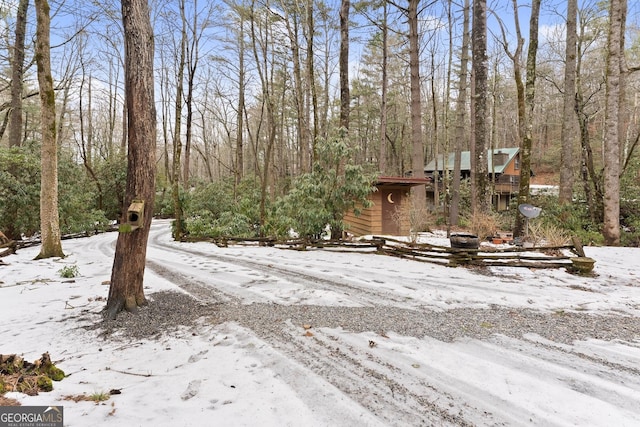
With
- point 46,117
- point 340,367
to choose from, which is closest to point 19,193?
point 46,117

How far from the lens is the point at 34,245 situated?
966 centimetres

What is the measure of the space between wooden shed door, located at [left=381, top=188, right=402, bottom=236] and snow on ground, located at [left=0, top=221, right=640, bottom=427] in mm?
6671

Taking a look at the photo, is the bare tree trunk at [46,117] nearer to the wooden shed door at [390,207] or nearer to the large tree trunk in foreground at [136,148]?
the large tree trunk in foreground at [136,148]

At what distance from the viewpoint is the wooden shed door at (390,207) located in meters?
11.2

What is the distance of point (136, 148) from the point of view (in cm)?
340

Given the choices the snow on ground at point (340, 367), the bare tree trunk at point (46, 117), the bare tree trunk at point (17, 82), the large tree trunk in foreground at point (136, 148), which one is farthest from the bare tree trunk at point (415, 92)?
the bare tree trunk at point (17, 82)

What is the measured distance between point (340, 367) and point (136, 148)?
3.15 metres

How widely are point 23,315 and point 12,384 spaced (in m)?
2.07

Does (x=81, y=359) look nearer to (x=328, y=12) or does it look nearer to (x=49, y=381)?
(x=49, y=381)

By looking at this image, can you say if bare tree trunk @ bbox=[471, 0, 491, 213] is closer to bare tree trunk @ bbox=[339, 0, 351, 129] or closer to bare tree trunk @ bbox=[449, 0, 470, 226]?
bare tree trunk @ bbox=[339, 0, 351, 129]

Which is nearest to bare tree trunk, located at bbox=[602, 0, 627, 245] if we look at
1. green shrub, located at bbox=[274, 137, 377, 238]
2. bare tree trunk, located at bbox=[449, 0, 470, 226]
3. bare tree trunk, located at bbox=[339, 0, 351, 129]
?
bare tree trunk, located at bbox=[449, 0, 470, 226]

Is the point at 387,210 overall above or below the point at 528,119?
below

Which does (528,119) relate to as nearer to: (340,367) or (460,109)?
(460,109)

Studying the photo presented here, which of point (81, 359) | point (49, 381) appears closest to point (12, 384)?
point (49, 381)
